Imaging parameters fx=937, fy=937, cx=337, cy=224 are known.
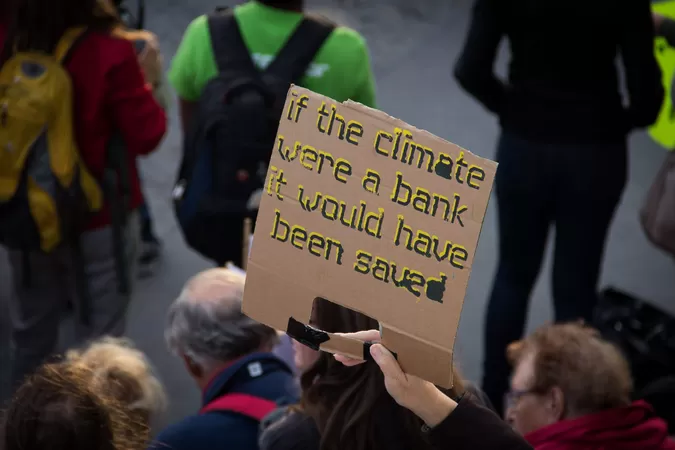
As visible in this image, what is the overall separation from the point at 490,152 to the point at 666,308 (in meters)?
1.50

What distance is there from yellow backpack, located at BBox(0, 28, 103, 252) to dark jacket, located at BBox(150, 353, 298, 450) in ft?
2.80

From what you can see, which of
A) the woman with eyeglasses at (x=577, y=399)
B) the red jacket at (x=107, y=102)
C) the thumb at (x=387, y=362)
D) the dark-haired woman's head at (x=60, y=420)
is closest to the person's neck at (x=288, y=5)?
the red jacket at (x=107, y=102)

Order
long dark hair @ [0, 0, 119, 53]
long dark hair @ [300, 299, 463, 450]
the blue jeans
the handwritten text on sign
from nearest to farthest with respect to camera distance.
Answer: the handwritten text on sign
long dark hair @ [300, 299, 463, 450]
long dark hair @ [0, 0, 119, 53]
the blue jeans

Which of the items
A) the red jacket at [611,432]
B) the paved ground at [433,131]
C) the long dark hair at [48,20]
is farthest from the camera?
the paved ground at [433,131]

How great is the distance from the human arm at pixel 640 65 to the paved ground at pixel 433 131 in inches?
39.0

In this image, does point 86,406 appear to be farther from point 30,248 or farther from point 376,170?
point 30,248

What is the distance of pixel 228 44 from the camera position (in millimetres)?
2844

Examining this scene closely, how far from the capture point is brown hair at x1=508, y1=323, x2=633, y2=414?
2.11m

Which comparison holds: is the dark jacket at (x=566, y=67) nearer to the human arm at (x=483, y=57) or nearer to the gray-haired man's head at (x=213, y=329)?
the human arm at (x=483, y=57)


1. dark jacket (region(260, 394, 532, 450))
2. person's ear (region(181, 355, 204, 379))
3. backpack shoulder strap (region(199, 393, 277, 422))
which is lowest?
person's ear (region(181, 355, 204, 379))

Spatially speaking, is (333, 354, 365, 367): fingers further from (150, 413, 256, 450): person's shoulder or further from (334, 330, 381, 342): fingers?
(150, 413, 256, 450): person's shoulder

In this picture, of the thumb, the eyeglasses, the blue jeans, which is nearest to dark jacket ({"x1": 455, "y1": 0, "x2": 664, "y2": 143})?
the eyeglasses

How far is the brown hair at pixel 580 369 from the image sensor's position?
2.11m

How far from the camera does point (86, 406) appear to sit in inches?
62.6
